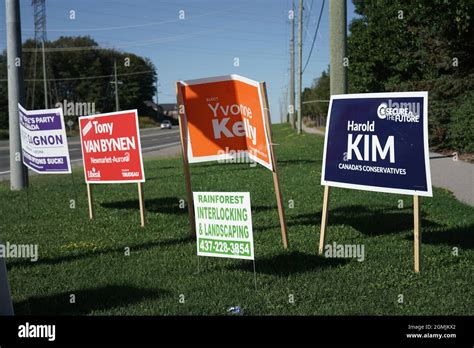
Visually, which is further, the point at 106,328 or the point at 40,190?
the point at 40,190

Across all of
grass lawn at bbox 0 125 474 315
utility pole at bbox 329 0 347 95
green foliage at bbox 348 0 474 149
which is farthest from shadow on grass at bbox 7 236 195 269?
green foliage at bbox 348 0 474 149

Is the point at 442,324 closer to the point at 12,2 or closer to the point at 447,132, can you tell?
the point at 12,2

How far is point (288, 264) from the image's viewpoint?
252 inches

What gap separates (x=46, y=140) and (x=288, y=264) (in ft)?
20.3

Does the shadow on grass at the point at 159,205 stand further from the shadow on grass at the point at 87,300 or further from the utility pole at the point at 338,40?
the shadow on grass at the point at 87,300

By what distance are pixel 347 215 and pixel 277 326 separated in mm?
5010

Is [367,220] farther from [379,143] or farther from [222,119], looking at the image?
[222,119]

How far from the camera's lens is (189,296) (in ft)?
17.7

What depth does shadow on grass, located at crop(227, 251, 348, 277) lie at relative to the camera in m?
6.16

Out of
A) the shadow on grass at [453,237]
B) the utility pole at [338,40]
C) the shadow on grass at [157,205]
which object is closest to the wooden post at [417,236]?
the shadow on grass at [453,237]

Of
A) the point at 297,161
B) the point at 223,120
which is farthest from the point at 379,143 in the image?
the point at 297,161

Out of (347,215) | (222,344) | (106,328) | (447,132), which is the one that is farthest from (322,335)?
(447,132)

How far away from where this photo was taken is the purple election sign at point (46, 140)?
418 inches

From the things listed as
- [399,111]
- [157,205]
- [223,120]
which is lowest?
[157,205]
